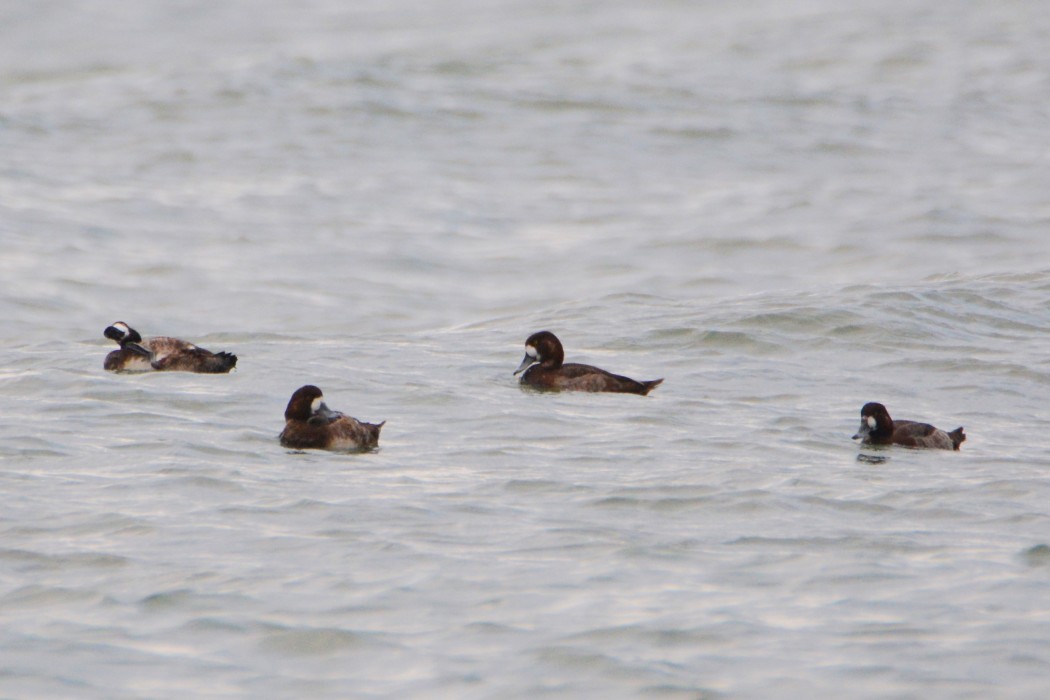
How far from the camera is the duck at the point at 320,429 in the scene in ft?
40.8

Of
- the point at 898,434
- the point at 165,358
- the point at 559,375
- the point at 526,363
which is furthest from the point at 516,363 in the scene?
the point at 898,434

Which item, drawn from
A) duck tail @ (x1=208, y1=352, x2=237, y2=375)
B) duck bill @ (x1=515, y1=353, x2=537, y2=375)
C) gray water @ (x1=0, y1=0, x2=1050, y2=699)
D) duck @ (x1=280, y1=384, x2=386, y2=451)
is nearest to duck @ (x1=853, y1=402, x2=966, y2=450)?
gray water @ (x1=0, y1=0, x2=1050, y2=699)

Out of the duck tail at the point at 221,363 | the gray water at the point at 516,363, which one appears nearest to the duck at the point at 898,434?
the gray water at the point at 516,363

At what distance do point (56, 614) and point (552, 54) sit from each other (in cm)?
3791

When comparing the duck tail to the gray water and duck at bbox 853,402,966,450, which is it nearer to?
the gray water

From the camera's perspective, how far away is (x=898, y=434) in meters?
12.7

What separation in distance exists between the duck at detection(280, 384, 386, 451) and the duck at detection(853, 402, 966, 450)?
3858 mm

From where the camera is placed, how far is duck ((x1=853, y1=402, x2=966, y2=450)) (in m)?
12.7

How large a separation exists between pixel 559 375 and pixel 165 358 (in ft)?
12.7

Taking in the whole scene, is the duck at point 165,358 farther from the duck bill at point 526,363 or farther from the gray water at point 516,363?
the duck bill at point 526,363

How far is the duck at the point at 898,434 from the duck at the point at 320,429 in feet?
12.7

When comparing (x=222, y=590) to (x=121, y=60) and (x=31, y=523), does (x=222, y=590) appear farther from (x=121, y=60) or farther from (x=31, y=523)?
(x=121, y=60)

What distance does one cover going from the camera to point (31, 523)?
10.2 m

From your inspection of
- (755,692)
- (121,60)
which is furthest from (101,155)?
(755,692)
